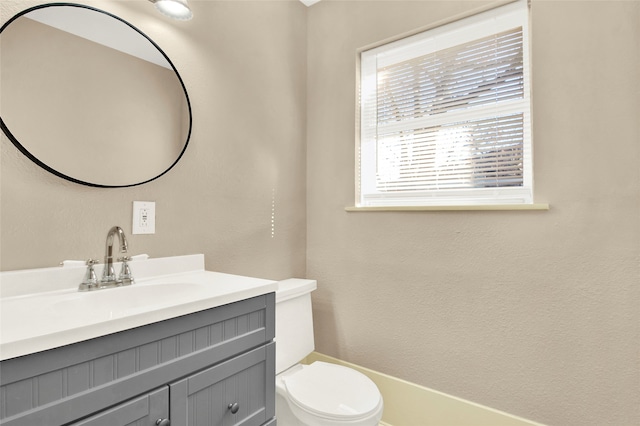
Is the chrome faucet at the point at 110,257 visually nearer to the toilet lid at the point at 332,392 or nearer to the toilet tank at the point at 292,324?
the toilet tank at the point at 292,324

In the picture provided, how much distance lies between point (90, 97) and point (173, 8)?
0.50 meters

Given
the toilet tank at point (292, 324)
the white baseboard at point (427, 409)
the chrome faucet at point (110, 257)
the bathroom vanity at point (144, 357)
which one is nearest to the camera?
the bathroom vanity at point (144, 357)

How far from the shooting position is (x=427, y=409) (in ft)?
5.51

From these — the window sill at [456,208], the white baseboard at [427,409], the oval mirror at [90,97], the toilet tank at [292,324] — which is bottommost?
the white baseboard at [427,409]

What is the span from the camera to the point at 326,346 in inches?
81.3

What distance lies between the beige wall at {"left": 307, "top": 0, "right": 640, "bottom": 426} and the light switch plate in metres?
1.05

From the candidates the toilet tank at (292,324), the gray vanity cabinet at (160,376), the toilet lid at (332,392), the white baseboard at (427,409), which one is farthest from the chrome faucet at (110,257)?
the white baseboard at (427,409)

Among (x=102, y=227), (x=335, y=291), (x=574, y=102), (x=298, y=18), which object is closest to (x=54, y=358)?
(x=102, y=227)

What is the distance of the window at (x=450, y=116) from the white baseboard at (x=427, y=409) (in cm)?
95

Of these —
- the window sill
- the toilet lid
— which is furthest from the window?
the toilet lid

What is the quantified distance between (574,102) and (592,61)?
16cm

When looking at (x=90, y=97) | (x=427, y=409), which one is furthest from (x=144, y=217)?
(x=427, y=409)

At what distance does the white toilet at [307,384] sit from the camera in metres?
1.27

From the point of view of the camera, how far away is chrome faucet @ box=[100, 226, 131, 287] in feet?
3.89
